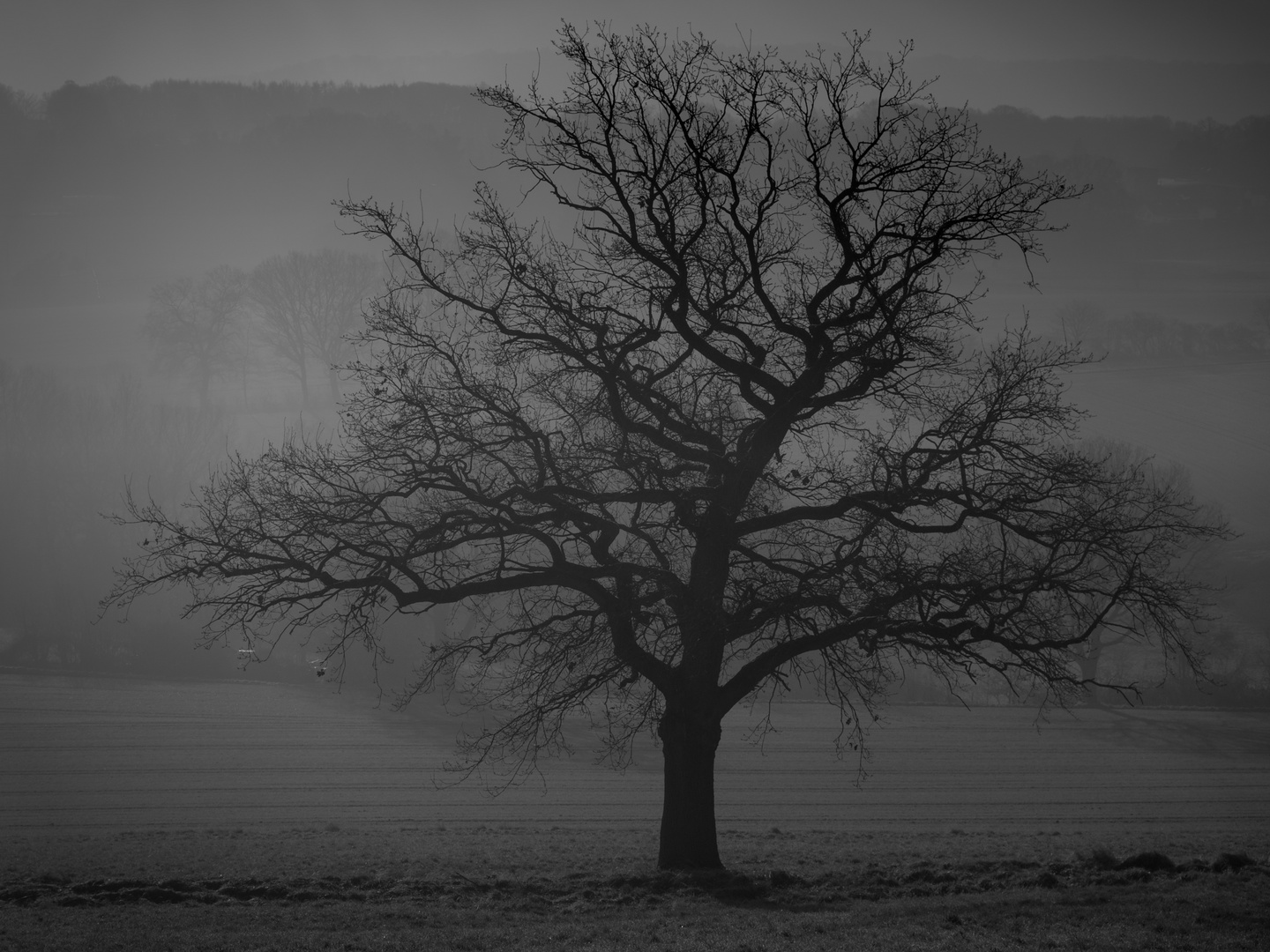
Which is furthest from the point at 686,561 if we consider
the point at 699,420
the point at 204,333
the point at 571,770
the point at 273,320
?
the point at 204,333

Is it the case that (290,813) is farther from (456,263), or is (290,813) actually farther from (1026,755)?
(1026,755)

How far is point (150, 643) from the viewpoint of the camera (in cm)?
4712

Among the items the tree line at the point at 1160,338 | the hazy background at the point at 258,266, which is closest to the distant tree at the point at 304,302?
the hazy background at the point at 258,266

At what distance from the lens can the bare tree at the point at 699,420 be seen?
13109mm

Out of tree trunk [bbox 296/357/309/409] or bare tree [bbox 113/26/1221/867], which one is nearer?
bare tree [bbox 113/26/1221/867]

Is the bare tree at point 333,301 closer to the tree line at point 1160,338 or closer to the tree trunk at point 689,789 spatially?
the tree line at point 1160,338

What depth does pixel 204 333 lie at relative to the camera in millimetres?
89938

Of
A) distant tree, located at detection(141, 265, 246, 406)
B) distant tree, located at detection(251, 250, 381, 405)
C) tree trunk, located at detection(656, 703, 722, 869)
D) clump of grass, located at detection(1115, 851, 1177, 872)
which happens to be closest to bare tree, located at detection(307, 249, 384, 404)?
distant tree, located at detection(251, 250, 381, 405)

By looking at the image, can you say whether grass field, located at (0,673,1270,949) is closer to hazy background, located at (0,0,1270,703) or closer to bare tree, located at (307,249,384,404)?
hazy background, located at (0,0,1270,703)

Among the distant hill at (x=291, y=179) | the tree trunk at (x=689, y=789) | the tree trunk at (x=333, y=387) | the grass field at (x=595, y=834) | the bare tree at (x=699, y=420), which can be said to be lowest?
the grass field at (x=595, y=834)

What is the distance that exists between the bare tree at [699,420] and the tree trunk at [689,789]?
39 mm

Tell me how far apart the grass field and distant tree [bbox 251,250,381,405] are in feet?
156

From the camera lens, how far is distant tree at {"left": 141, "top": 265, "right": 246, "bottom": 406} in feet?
291

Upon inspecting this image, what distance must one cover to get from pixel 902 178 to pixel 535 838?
45.6 ft
